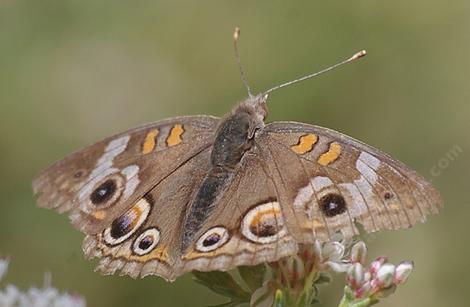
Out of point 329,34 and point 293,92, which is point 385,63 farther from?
point 293,92

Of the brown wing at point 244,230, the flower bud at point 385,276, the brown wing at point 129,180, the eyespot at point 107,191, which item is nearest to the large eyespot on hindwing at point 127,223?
the brown wing at point 129,180

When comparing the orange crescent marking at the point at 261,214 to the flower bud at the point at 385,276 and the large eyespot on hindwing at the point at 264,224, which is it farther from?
the flower bud at the point at 385,276

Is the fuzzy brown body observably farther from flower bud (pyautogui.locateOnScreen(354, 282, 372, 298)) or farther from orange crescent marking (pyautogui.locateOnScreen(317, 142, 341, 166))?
flower bud (pyautogui.locateOnScreen(354, 282, 372, 298))

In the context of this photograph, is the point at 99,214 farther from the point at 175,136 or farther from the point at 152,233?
the point at 175,136

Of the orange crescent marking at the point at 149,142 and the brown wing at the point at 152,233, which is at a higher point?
the orange crescent marking at the point at 149,142

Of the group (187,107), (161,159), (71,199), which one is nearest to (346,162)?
(161,159)

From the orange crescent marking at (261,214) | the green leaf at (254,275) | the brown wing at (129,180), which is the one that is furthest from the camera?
the brown wing at (129,180)
